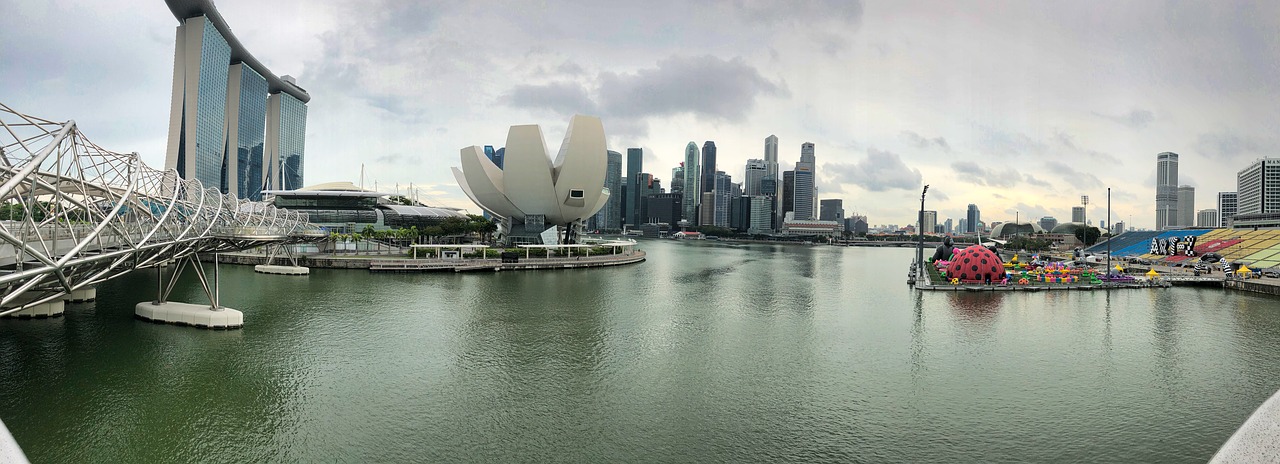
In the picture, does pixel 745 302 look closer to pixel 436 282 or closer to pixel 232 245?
pixel 436 282

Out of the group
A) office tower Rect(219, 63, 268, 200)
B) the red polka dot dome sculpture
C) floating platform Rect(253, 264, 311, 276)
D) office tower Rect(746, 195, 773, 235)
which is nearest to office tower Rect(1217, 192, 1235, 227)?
office tower Rect(746, 195, 773, 235)

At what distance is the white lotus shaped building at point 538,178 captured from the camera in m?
38.0

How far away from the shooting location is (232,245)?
659 inches

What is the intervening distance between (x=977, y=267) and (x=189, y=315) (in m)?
28.9

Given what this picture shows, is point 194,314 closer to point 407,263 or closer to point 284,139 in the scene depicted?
point 407,263

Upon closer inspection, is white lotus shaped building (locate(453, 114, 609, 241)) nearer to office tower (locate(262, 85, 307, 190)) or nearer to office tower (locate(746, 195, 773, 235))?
office tower (locate(262, 85, 307, 190))

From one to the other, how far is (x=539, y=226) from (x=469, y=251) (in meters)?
8.62

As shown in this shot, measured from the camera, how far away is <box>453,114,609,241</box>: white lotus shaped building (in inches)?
1496

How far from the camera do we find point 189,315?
1458 centimetres

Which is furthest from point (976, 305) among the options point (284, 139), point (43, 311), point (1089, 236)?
point (284, 139)

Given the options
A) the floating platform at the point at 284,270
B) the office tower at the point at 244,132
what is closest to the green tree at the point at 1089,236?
the floating platform at the point at 284,270

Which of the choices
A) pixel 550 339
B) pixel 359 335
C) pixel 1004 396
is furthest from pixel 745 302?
pixel 359 335

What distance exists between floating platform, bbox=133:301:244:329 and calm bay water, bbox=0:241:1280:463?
514 millimetres

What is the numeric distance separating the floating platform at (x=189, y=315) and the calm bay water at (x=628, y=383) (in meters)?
0.51
